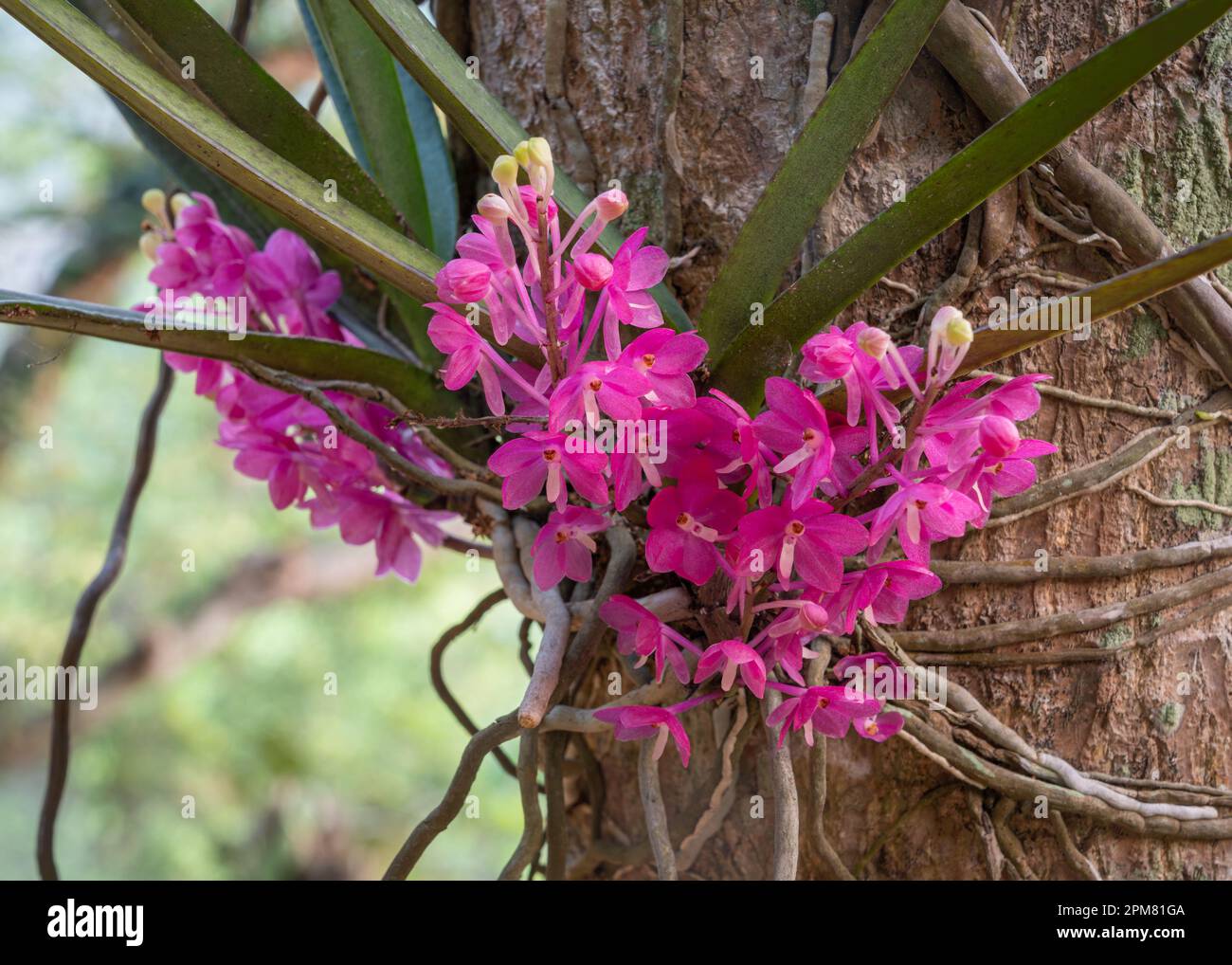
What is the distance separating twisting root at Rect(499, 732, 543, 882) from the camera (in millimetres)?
592

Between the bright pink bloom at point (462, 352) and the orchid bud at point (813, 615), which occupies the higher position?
the bright pink bloom at point (462, 352)

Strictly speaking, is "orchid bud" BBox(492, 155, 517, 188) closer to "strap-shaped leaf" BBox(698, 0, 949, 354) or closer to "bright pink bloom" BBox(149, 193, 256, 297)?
"strap-shaped leaf" BBox(698, 0, 949, 354)

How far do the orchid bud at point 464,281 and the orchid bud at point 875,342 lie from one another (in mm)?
162

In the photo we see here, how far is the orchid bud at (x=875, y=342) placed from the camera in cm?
41

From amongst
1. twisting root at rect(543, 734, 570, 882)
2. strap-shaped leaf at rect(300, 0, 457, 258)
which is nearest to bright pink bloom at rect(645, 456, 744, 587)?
twisting root at rect(543, 734, 570, 882)

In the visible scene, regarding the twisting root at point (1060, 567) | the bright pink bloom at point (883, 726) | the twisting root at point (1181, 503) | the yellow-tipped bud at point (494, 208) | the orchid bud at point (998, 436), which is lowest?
the bright pink bloom at point (883, 726)

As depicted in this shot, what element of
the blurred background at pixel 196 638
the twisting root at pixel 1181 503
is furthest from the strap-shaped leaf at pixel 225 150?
the blurred background at pixel 196 638

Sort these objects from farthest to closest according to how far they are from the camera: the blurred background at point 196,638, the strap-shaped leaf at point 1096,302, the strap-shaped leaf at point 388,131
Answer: the blurred background at point 196,638 → the strap-shaped leaf at point 388,131 → the strap-shaped leaf at point 1096,302

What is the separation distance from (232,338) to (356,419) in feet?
0.39

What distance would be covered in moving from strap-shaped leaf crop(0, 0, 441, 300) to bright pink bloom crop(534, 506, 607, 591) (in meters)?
0.14

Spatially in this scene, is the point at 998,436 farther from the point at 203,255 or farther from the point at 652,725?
the point at 203,255

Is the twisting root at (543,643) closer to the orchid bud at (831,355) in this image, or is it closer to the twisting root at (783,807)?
the twisting root at (783,807)
